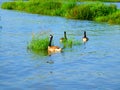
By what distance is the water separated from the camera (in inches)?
786

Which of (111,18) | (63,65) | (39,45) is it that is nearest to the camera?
(63,65)

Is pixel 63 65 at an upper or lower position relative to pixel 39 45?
lower

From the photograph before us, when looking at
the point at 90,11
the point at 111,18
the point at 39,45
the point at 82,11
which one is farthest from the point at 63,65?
the point at 82,11

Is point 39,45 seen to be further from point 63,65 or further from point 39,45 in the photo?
point 63,65

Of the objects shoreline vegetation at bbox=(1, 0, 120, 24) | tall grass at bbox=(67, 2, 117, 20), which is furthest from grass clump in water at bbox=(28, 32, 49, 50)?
tall grass at bbox=(67, 2, 117, 20)

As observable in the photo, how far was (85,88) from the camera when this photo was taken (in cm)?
1920

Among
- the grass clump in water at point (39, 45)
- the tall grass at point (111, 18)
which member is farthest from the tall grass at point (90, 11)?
the grass clump in water at point (39, 45)

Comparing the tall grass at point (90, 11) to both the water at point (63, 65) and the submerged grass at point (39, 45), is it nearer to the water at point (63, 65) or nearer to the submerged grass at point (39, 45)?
the water at point (63, 65)

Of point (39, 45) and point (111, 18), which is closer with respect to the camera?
point (39, 45)

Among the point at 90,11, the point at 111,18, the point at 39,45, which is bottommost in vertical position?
the point at 111,18

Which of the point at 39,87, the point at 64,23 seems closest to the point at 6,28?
the point at 64,23

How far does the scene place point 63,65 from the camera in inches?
981

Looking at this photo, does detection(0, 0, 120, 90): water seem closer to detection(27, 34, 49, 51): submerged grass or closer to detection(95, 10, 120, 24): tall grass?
detection(27, 34, 49, 51): submerged grass

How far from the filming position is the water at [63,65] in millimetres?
19961
